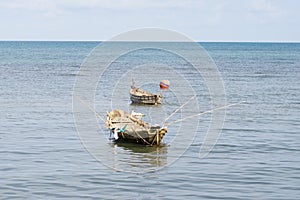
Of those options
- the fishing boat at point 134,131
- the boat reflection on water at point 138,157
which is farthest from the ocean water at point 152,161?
the fishing boat at point 134,131

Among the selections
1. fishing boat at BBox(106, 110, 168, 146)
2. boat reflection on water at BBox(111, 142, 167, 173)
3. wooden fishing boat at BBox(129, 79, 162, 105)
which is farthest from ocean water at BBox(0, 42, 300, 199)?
wooden fishing boat at BBox(129, 79, 162, 105)

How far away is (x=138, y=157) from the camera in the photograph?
35125 mm

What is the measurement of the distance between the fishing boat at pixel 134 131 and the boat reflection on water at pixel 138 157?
39 centimetres

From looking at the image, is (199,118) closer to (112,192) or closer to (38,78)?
(112,192)

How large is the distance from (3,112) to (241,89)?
34.2m

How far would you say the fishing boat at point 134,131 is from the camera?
37.4 metres

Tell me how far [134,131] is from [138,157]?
3.15m

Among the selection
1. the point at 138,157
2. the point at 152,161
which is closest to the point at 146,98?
the point at 138,157

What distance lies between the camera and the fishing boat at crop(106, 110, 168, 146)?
1471 inches

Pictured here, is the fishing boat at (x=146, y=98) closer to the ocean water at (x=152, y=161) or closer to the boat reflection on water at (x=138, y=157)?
the ocean water at (x=152, y=161)

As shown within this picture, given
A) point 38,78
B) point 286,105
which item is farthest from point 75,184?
point 38,78

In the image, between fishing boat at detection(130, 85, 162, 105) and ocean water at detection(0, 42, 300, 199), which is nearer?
ocean water at detection(0, 42, 300, 199)

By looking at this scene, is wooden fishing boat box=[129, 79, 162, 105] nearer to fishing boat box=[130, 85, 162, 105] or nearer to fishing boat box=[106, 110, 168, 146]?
fishing boat box=[130, 85, 162, 105]

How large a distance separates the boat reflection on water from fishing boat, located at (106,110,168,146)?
1.27 feet
